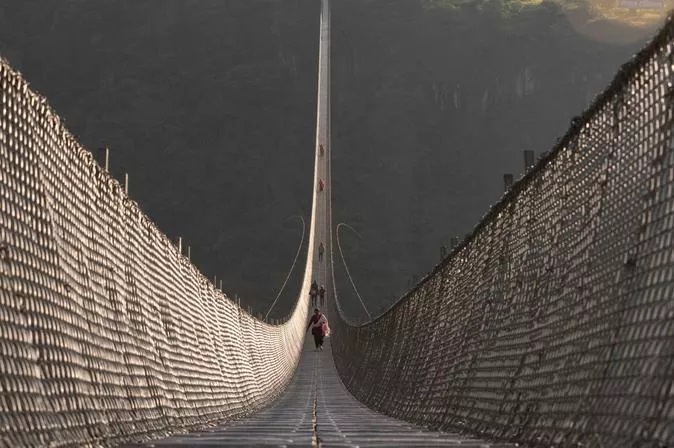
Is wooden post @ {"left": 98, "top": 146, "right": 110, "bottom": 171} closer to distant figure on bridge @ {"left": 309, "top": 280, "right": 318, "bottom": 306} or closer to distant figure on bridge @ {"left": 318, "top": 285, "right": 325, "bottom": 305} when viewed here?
distant figure on bridge @ {"left": 309, "top": 280, "right": 318, "bottom": 306}

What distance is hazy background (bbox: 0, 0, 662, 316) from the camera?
101875 millimetres

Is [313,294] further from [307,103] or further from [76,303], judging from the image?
[307,103]

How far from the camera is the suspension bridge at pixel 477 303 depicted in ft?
18.8

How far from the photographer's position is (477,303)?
11211 millimetres

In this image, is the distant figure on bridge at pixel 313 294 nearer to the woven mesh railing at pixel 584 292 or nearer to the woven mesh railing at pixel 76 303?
the woven mesh railing at pixel 76 303

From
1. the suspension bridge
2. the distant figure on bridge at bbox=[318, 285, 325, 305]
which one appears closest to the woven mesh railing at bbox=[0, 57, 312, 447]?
the suspension bridge

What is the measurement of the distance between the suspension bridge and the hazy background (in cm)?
7485

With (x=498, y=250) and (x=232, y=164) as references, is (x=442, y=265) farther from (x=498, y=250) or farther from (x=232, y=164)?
(x=232, y=164)

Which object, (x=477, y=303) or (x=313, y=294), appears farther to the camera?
(x=313, y=294)

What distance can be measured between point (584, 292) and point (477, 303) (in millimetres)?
4339

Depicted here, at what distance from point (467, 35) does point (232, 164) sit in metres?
28.5

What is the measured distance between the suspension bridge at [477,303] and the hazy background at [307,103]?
7485cm

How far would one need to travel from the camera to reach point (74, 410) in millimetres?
6824

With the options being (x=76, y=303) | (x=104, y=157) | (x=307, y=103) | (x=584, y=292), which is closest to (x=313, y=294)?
(x=104, y=157)
